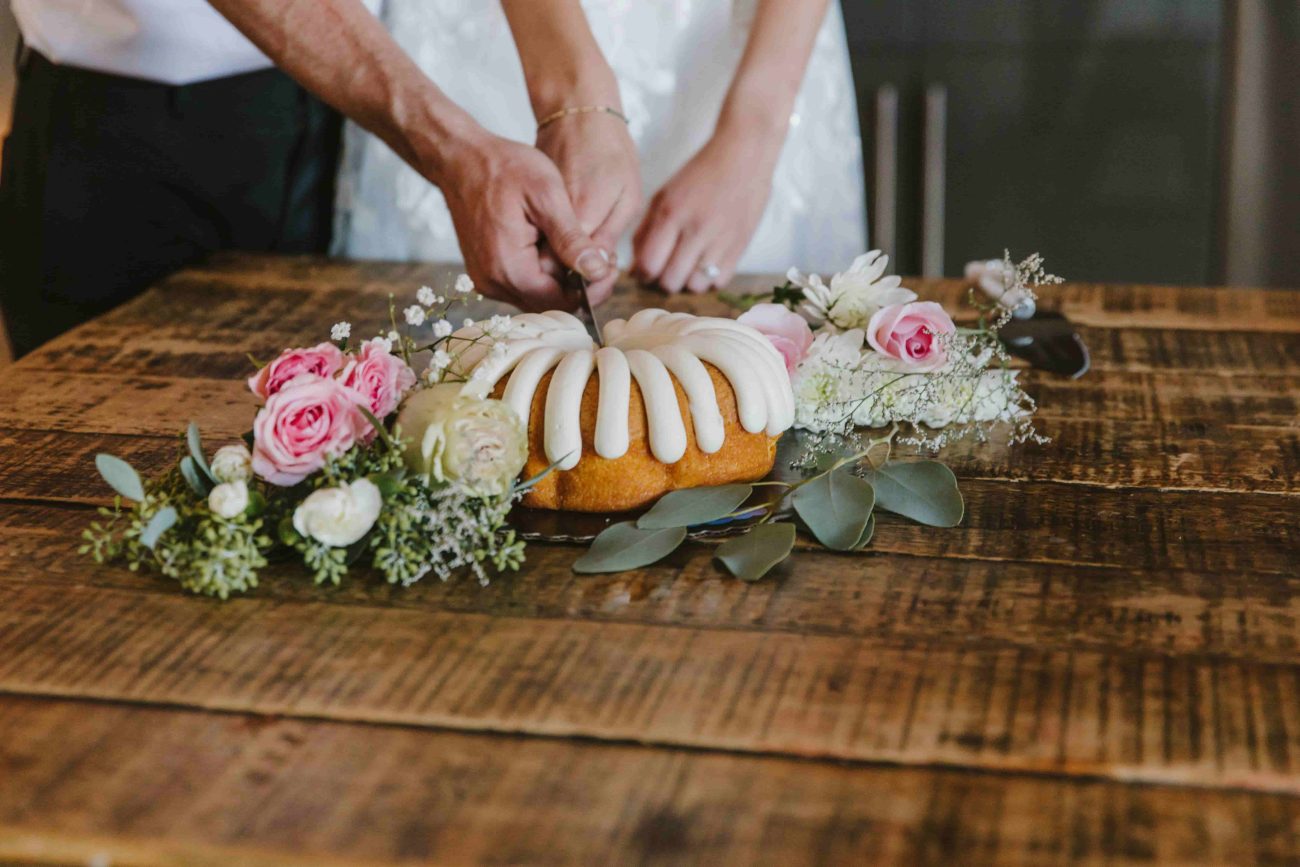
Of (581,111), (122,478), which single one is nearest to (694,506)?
(122,478)

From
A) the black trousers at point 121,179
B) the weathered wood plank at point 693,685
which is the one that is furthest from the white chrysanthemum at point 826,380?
the black trousers at point 121,179

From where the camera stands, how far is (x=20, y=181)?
167 cm

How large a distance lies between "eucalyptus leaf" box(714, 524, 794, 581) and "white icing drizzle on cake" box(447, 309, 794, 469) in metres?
0.08

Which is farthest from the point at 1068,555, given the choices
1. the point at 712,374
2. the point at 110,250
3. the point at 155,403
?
the point at 110,250

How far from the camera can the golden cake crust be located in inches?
34.7

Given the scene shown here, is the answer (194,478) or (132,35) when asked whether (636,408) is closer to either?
(194,478)

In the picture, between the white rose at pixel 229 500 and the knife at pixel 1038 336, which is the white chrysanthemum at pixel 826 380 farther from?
the white rose at pixel 229 500

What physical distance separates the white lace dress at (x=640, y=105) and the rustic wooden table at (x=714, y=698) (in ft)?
3.04

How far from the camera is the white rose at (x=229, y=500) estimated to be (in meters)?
0.79

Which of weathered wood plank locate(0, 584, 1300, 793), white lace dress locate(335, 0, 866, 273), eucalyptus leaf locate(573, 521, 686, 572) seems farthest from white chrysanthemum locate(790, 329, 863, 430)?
white lace dress locate(335, 0, 866, 273)

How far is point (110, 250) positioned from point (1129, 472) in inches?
50.7

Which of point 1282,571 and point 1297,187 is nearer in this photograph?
point 1282,571

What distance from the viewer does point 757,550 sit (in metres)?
0.82

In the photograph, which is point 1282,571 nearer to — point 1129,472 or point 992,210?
point 1129,472
